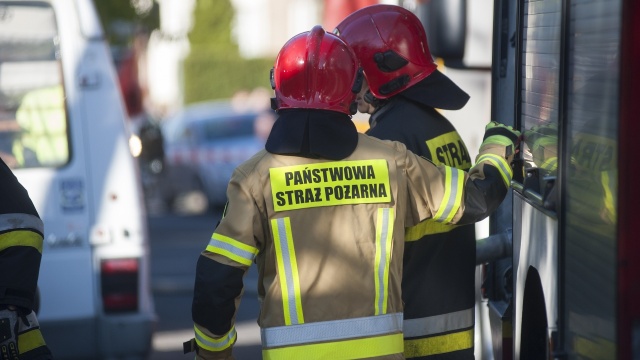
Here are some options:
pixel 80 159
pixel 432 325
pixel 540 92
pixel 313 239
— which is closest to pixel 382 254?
pixel 313 239

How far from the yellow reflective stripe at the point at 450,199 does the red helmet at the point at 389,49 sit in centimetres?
68

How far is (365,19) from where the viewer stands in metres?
4.50

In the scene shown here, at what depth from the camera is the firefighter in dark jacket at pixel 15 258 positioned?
400cm

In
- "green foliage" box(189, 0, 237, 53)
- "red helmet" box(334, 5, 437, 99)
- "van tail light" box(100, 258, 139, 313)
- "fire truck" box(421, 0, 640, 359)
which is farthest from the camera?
"green foliage" box(189, 0, 237, 53)

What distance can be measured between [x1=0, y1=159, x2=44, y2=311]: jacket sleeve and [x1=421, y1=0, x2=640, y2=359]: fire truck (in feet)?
5.12

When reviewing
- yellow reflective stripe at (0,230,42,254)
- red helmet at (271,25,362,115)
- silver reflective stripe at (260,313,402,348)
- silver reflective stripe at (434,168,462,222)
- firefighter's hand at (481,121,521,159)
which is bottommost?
silver reflective stripe at (260,313,402,348)

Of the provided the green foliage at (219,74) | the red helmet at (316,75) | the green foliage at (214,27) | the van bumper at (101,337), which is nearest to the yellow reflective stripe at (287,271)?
the red helmet at (316,75)

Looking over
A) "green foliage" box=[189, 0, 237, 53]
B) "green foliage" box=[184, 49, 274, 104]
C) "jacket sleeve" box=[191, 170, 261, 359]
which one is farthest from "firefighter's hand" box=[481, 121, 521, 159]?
"green foliage" box=[189, 0, 237, 53]

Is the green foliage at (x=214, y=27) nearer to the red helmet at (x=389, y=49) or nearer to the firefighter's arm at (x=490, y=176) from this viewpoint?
the red helmet at (x=389, y=49)

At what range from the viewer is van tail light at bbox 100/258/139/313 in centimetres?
612

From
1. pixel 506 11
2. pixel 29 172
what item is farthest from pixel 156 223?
pixel 506 11

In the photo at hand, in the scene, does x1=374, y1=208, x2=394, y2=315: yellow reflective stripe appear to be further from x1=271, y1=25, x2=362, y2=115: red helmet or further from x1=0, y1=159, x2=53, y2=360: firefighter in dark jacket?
x1=0, y1=159, x2=53, y2=360: firefighter in dark jacket

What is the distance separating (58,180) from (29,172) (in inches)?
5.6

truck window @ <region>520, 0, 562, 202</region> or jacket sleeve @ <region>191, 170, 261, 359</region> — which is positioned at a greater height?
truck window @ <region>520, 0, 562, 202</region>
